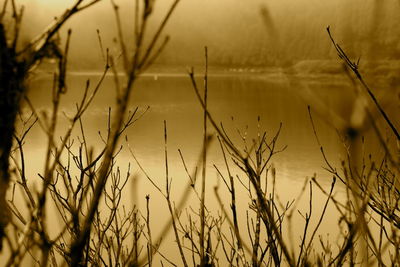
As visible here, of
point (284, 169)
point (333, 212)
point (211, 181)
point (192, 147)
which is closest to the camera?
point (333, 212)

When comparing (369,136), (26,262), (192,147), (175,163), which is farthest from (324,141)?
(26,262)

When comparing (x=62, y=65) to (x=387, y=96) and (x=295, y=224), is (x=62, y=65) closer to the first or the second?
(x=387, y=96)

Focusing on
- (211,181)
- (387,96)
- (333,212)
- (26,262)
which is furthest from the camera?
(211,181)

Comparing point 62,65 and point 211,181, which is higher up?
point 211,181

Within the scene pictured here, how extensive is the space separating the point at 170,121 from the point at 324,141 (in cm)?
1095

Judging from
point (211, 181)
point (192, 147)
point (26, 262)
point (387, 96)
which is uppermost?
point (192, 147)

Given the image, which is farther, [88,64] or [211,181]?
[88,64]

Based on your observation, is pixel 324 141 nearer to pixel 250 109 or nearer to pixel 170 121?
pixel 170 121

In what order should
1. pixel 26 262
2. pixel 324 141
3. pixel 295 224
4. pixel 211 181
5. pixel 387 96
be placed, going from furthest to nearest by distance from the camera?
pixel 324 141 < pixel 211 181 < pixel 295 224 < pixel 26 262 < pixel 387 96

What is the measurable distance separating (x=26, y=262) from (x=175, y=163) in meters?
9.49

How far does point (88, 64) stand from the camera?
5650 inches

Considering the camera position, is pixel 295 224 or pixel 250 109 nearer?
pixel 295 224

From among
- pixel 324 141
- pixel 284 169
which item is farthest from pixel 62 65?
pixel 324 141

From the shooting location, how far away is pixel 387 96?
1168mm
